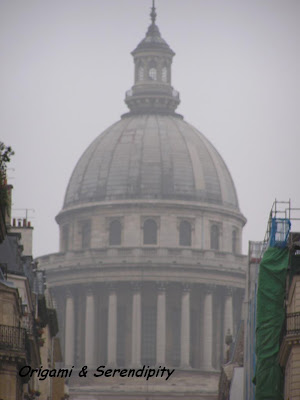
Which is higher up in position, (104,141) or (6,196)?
(104,141)

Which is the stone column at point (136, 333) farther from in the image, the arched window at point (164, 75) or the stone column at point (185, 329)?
the arched window at point (164, 75)

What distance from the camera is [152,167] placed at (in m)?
165

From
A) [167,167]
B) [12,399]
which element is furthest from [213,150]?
[12,399]

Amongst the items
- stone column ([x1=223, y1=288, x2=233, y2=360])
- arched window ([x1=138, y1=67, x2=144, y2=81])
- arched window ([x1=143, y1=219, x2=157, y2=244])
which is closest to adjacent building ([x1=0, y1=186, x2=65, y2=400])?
stone column ([x1=223, y1=288, x2=233, y2=360])

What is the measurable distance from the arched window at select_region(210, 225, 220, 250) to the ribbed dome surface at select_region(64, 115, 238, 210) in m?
1.96

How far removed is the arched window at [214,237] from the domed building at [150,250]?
11cm

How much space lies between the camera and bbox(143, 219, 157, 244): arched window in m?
164

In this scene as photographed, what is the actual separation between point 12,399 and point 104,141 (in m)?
103

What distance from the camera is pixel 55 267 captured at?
160 metres

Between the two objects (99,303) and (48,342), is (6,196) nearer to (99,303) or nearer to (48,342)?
(48,342)

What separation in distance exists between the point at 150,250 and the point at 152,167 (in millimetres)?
8212

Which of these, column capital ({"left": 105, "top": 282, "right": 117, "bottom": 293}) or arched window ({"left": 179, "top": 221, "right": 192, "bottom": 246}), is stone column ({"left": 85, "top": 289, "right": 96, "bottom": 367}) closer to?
column capital ({"left": 105, "top": 282, "right": 117, "bottom": 293})

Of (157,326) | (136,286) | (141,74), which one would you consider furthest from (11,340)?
(141,74)

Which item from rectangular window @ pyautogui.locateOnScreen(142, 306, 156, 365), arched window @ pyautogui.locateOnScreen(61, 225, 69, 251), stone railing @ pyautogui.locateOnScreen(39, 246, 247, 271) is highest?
arched window @ pyautogui.locateOnScreen(61, 225, 69, 251)
